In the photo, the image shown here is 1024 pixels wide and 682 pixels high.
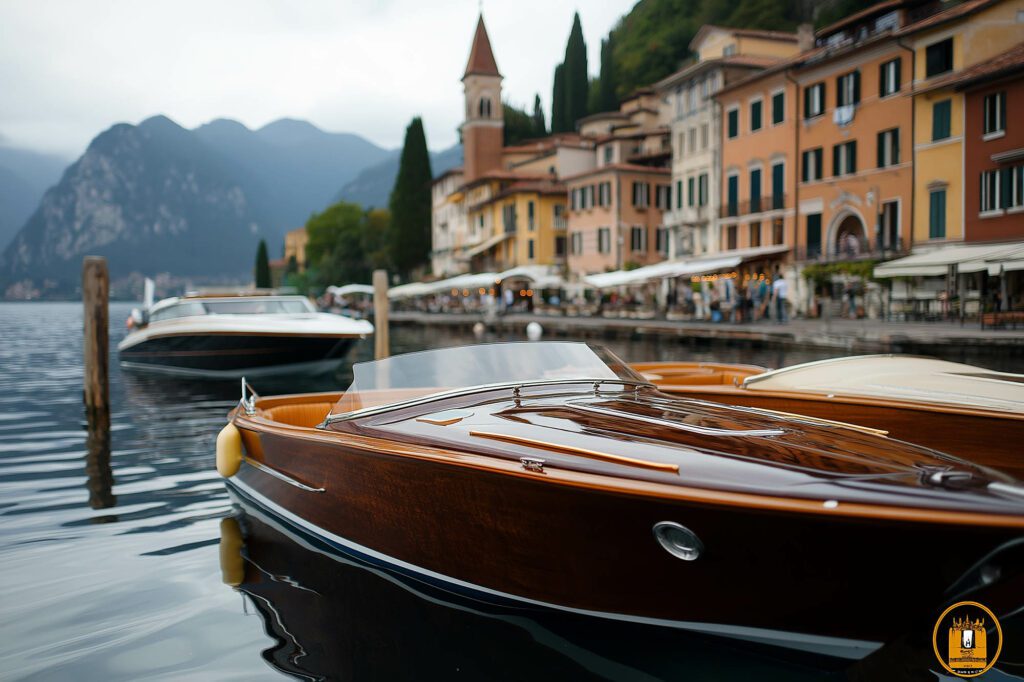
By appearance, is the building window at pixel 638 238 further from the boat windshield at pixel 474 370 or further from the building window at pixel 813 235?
the boat windshield at pixel 474 370

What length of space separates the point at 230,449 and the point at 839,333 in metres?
17.5

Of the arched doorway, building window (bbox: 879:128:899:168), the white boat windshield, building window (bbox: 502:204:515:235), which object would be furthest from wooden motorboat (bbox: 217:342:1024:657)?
building window (bbox: 502:204:515:235)

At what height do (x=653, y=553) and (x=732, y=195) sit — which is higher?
(x=732, y=195)

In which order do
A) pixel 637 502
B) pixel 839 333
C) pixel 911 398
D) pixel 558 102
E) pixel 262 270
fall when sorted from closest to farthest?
pixel 637 502 → pixel 911 398 → pixel 839 333 → pixel 558 102 → pixel 262 270

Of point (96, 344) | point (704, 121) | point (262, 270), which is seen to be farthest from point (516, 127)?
point (96, 344)

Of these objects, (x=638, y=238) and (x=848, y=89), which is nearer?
(x=848, y=89)

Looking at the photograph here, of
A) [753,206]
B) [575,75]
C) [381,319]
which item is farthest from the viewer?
[575,75]

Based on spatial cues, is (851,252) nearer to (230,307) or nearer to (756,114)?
(756,114)

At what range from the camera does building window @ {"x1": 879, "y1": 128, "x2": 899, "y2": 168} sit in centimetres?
2895

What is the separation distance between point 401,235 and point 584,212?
27240mm

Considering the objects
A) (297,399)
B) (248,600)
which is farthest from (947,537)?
(297,399)

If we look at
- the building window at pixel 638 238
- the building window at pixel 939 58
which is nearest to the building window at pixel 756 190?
the building window at pixel 939 58

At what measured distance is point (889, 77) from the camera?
29.1 metres

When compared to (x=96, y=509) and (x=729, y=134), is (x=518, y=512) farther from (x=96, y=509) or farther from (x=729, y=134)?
(x=729, y=134)
